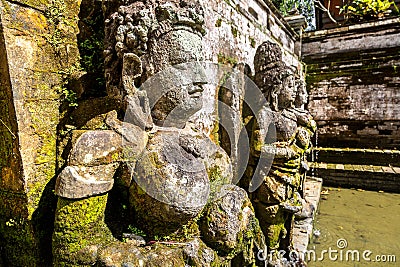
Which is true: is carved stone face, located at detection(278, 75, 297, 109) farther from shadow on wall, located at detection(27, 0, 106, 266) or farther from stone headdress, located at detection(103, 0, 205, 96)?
shadow on wall, located at detection(27, 0, 106, 266)

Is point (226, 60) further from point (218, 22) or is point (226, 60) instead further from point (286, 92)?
point (286, 92)

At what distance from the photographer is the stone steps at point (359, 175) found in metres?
6.88

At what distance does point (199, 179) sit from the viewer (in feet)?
5.27

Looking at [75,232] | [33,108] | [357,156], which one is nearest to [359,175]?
[357,156]

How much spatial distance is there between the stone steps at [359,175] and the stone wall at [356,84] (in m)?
1.06

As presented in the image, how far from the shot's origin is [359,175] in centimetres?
720

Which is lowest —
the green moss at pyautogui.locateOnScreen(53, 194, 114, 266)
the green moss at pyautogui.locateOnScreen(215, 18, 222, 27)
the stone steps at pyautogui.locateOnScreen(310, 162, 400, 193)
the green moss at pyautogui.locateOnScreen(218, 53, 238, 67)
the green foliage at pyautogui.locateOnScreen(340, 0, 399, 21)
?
the stone steps at pyautogui.locateOnScreen(310, 162, 400, 193)

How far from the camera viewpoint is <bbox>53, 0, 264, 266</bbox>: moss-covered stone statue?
1388mm

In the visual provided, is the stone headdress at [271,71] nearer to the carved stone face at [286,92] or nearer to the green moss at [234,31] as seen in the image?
the carved stone face at [286,92]

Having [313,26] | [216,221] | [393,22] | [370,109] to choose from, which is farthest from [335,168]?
[313,26]

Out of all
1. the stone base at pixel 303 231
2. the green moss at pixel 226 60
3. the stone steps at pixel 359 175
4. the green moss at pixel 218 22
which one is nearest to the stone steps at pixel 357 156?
the stone steps at pixel 359 175

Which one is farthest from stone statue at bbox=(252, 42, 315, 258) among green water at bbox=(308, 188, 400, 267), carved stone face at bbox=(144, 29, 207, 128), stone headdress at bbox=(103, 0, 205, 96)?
stone headdress at bbox=(103, 0, 205, 96)

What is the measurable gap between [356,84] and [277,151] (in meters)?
6.56

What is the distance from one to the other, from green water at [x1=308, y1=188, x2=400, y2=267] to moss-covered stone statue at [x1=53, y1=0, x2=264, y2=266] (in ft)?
9.60
